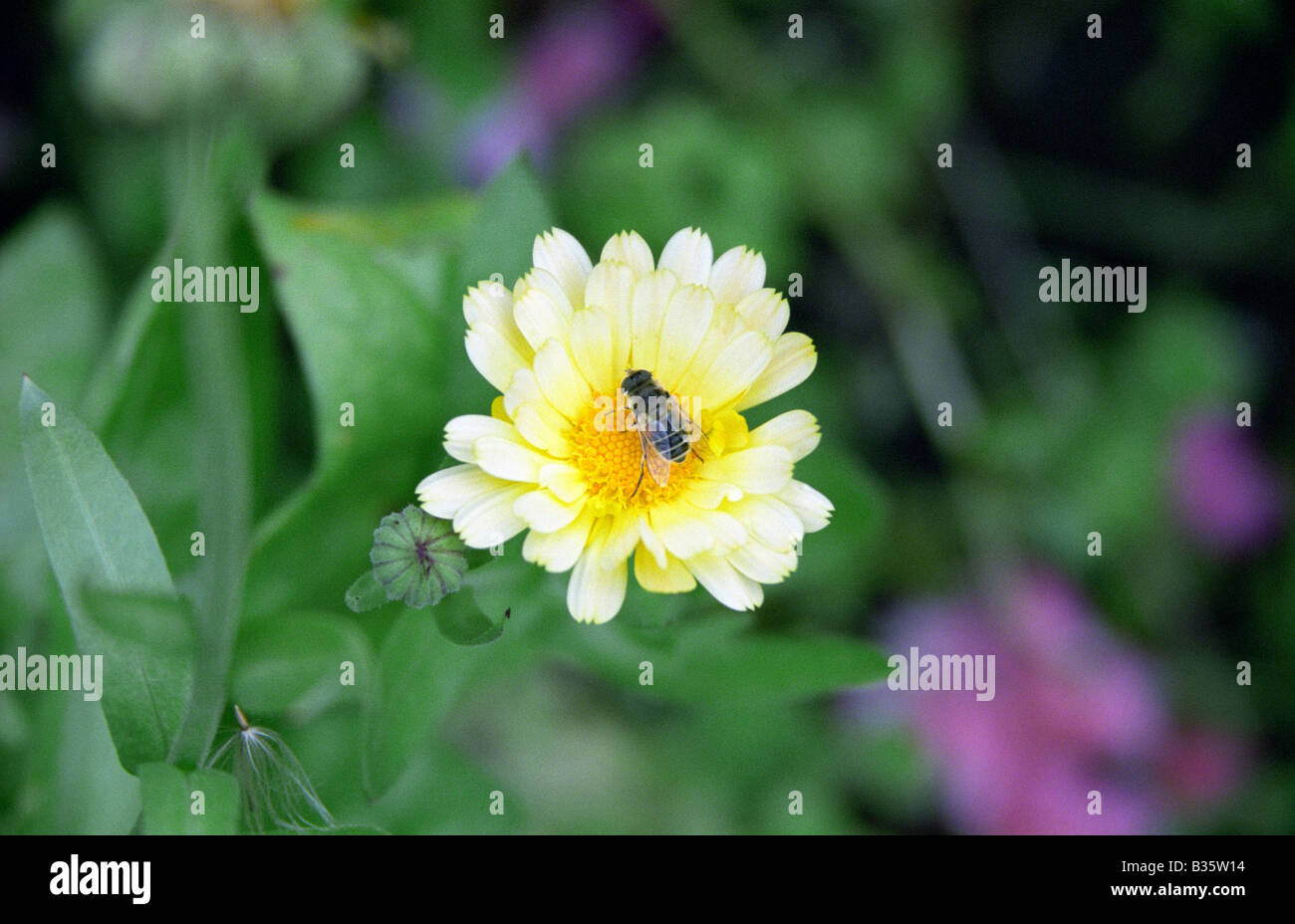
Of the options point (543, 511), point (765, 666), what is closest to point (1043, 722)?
point (765, 666)

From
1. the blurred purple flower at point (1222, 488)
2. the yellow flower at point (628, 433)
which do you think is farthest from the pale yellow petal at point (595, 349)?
the blurred purple flower at point (1222, 488)

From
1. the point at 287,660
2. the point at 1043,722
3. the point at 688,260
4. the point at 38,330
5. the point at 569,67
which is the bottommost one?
the point at 1043,722

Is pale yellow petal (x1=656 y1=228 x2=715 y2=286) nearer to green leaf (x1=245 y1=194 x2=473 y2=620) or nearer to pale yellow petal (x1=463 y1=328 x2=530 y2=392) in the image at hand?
pale yellow petal (x1=463 y1=328 x2=530 y2=392)

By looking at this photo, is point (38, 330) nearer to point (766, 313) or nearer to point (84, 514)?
point (84, 514)

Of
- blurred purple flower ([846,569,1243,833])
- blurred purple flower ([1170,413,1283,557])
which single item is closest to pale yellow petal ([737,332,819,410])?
blurred purple flower ([846,569,1243,833])

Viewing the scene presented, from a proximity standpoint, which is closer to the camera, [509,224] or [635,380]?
[635,380]

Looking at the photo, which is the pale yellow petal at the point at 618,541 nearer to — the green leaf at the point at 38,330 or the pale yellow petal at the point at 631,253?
the pale yellow petal at the point at 631,253

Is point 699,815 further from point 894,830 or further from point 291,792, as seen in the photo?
point 291,792
